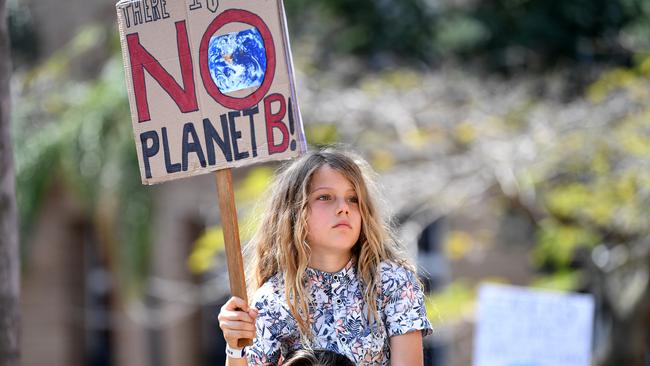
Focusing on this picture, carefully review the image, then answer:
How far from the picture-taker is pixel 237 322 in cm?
309

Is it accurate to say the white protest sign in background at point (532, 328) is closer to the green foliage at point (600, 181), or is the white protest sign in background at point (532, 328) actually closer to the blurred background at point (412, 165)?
the blurred background at point (412, 165)

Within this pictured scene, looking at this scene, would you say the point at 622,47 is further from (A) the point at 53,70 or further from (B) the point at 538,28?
(A) the point at 53,70

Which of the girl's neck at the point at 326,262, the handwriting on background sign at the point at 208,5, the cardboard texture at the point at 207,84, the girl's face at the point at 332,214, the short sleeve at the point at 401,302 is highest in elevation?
the handwriting on background sign at the point at 208,5

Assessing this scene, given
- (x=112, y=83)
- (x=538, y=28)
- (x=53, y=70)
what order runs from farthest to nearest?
(x=538, y=28) → (x=53, y=70) → (x=112, y=83)

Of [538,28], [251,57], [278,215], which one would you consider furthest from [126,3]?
[538,28]

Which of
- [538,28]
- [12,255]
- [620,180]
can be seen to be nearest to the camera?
Result: [12,255]

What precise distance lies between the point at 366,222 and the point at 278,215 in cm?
28

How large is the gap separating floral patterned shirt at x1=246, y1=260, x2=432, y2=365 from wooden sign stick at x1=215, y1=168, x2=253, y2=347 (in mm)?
94

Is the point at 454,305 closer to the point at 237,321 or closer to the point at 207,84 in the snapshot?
the point at 207,84

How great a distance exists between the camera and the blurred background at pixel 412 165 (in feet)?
27.9

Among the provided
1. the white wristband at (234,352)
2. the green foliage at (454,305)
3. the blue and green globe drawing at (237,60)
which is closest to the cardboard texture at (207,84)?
the blue and green globe drawing at (237,60)

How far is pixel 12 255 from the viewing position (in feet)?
13.5

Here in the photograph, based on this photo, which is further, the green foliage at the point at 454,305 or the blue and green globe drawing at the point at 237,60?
the green foliage at the point at 454,305

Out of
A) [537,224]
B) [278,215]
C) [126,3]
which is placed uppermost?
[126,3]
